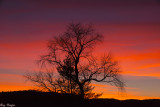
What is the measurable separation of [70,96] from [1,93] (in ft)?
24.7

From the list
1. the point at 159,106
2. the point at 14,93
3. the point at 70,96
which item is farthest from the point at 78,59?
the point at 159,106

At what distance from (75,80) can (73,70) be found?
123cm

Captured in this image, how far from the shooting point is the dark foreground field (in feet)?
72.8

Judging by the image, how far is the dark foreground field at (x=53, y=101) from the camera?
22188mm

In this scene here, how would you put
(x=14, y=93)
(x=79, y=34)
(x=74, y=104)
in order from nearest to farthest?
(x=74, y=104) < (x=14, y=93) < (x=79, y=34)

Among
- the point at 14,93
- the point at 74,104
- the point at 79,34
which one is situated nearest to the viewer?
the point at 74,104

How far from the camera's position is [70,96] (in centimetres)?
2628

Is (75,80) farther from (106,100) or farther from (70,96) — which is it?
(106,100)

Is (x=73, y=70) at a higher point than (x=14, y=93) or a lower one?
higher

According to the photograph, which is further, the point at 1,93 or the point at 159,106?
the point at 1,93

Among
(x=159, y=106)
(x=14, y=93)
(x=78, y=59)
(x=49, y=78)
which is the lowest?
(x=159, y=106)

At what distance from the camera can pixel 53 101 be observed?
23.8 meters

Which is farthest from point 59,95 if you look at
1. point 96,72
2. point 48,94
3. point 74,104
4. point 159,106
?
point 159,106

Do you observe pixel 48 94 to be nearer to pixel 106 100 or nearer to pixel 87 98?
pixel 87 98
